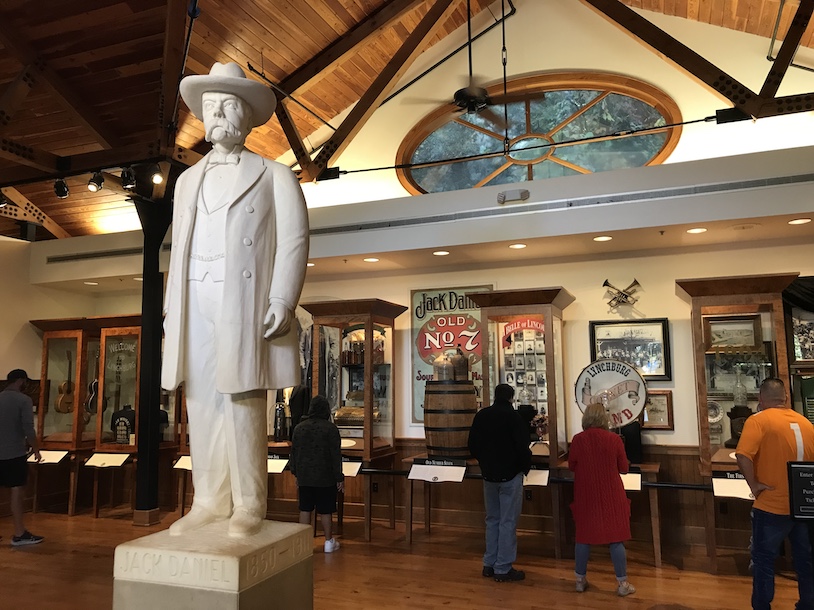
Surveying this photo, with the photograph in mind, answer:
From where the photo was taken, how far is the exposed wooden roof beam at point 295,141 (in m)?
6.66

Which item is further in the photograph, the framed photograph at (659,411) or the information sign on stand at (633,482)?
the framed photograph at (659,411)

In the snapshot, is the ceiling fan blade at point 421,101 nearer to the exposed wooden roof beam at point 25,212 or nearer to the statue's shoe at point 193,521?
the exposed wooden roof beam at point 25,212

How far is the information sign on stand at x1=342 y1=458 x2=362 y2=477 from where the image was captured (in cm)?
611

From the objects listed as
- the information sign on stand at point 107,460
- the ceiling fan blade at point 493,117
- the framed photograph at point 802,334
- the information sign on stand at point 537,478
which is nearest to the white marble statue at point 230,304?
the information sign on stand at point 537,478

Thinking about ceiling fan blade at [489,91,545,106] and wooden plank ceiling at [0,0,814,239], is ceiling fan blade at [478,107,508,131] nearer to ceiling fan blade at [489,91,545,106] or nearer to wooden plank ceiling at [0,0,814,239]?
ceiling fan blade at [489,91,545,106]

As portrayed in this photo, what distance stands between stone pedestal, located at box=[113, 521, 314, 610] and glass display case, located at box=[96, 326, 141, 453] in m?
5.81

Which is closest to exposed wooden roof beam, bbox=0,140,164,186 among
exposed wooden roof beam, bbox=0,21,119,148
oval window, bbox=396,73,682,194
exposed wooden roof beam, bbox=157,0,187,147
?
exposed wooden roof beam, bbox=157,0,187,147

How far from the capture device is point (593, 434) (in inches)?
179

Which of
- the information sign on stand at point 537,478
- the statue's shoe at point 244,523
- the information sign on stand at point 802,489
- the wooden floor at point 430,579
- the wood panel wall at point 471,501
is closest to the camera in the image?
the statue's shoe at point 244,523

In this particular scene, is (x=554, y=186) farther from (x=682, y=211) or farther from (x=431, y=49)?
(x=431, y=49)

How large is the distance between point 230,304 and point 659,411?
16.6 feet

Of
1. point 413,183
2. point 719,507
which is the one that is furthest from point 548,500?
point 413,183

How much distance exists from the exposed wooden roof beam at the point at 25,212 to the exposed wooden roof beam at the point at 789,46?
824 centimetres

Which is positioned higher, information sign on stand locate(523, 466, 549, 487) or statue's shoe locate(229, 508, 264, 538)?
statue's shoe locate(229, 508, 264, 538)
